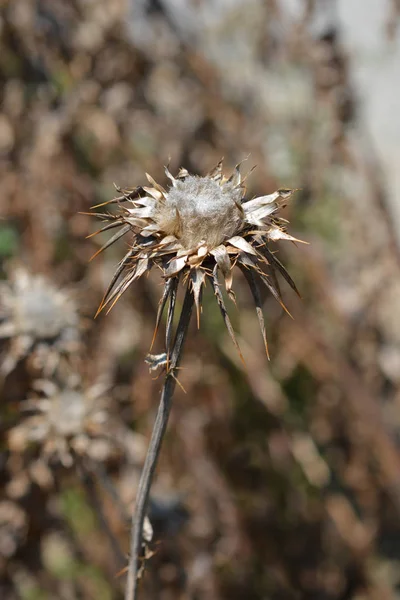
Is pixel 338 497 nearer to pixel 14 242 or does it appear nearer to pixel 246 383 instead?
pixel 246 383

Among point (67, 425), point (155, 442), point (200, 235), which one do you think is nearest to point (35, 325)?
point (67, 425)

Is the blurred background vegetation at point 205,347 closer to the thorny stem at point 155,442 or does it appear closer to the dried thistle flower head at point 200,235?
the thorny stem at point 155,442

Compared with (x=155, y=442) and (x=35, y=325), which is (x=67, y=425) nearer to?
(x=35, y=325)

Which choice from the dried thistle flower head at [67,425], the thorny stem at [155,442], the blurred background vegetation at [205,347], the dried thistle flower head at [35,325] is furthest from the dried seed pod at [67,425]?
the thorny stem at [155,442]

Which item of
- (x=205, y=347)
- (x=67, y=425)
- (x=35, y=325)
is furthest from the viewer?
(x=205, y=347)

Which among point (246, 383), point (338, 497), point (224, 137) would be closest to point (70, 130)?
point (224, 137)
